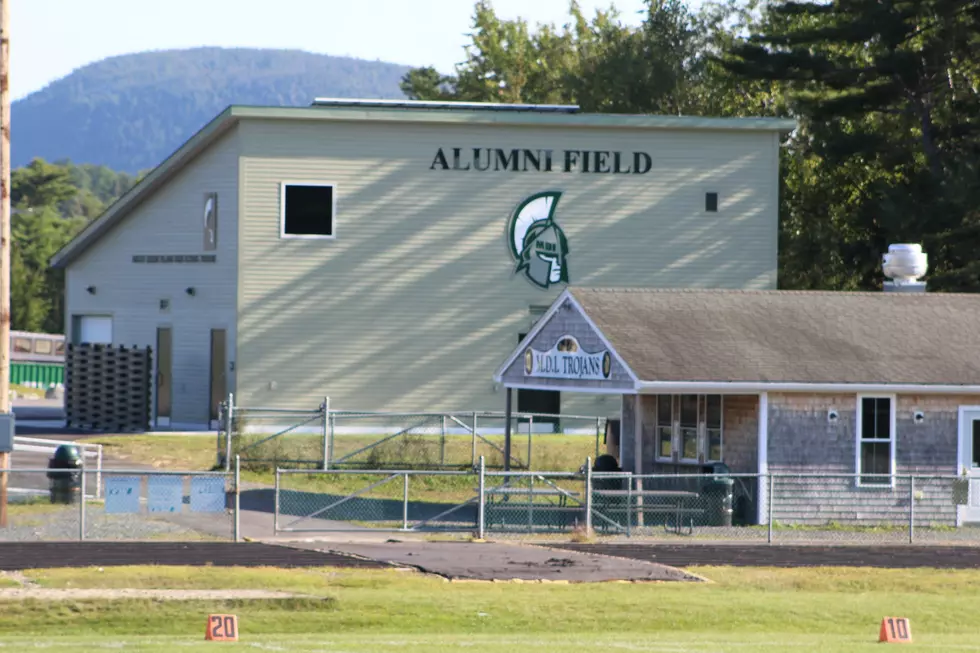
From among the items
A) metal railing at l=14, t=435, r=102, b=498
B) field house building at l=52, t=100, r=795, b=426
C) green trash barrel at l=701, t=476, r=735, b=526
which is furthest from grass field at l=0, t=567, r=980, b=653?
field house building at l=52, t=100, r=795, b=426

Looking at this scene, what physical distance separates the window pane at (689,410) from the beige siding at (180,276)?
1676cm

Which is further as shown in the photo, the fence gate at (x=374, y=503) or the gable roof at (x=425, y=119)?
the gable roof at (x=425, y=119)

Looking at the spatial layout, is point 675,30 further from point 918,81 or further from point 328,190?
point 328,190

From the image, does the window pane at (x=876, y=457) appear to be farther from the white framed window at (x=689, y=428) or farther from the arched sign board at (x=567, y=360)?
the arched sign board at (x=567, y=360)

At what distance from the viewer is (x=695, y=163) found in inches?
1950

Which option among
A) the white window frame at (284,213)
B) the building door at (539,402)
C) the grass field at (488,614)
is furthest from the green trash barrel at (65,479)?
the building door at (539,402)

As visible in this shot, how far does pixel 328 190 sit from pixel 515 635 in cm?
2935

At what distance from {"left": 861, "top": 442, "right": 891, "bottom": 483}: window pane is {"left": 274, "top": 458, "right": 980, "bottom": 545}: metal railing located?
0.83ft

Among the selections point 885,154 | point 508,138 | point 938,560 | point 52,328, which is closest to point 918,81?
point 885,154

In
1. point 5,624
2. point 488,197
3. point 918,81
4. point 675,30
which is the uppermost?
point 675,30

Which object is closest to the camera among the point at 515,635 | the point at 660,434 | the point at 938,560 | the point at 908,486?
the point at 515,635

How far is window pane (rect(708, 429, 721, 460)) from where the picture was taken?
111ft

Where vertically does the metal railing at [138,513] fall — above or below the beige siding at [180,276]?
below

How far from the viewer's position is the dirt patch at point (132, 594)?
20.9 metres
